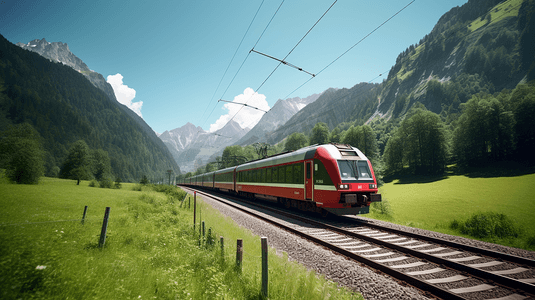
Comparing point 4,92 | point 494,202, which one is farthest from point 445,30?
point 4,92

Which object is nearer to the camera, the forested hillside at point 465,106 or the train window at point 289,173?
the train window at point 289,173

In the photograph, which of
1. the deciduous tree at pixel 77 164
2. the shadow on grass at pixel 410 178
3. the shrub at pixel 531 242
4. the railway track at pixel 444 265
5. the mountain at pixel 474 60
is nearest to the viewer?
the railway track at pixel 444 265

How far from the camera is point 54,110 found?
14250 centimetres

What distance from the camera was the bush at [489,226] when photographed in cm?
797

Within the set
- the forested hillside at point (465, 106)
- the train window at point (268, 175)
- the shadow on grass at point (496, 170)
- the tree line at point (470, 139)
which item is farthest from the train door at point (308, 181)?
the shadow on grass at point (496, 170)

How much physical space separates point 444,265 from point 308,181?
23.3ft

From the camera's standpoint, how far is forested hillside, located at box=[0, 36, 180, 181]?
407 feet

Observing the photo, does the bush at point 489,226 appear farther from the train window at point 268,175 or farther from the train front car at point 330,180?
the train window at point 268,175

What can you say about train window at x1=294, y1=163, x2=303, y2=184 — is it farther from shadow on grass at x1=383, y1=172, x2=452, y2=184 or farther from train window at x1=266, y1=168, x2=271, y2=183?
shadow on grass at x1=383, y1=172, x2=452, y2=184

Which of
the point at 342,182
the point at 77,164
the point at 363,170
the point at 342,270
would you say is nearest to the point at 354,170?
the point at 363,170

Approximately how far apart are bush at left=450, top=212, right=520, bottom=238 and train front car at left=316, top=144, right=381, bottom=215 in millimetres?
3481

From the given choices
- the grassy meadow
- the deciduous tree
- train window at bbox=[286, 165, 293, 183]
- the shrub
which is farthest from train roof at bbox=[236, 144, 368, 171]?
the deciduous tree

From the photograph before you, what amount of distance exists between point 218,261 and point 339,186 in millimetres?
6803

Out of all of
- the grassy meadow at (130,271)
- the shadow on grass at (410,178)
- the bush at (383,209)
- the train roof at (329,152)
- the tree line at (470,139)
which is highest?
the tree line at (470,139)
